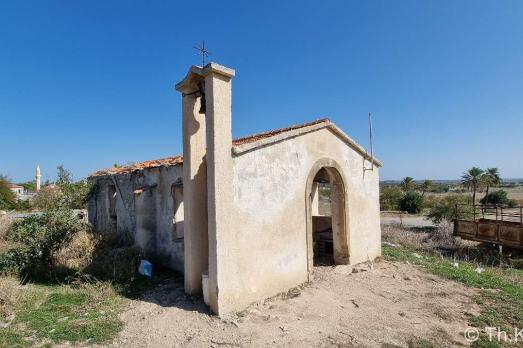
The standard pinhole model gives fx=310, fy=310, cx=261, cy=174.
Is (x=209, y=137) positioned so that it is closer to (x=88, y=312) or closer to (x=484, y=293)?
(x=88, y=312)

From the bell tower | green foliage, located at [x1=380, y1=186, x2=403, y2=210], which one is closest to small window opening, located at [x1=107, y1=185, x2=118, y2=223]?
the bell tower

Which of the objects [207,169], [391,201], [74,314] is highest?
[207,169]

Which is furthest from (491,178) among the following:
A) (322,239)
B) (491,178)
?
Result: (322,239)

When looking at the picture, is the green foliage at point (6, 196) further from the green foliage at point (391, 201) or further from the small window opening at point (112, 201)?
the green foliage at point (391, 201)

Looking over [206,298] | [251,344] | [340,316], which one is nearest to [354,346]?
[340,316]

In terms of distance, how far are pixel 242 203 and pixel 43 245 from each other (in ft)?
20.3

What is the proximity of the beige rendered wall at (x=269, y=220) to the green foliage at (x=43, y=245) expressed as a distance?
5.68 metres

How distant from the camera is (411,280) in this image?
26.7 feet

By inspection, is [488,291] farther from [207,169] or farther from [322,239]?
[207,169]

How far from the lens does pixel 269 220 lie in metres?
6.87

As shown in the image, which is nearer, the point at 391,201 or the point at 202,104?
the point at 202,104

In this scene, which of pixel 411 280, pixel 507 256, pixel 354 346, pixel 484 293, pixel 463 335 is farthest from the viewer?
pixel 507 256

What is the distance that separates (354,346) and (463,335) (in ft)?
6.52

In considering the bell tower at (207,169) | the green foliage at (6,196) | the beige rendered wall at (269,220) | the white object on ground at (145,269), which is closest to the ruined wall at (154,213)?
the white object on ground at (145,269)
